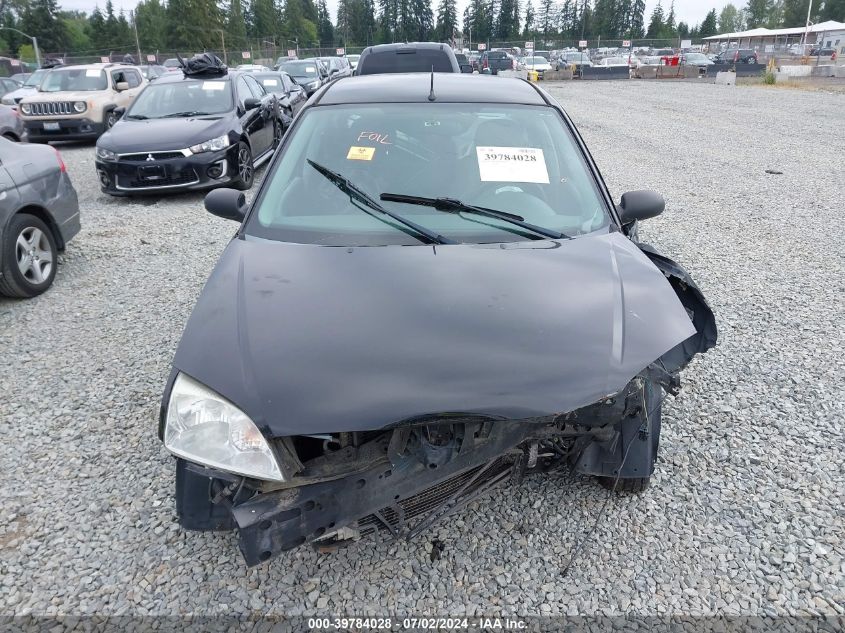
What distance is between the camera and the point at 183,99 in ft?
28.6

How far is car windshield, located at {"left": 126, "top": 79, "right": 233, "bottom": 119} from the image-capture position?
27.8 feet

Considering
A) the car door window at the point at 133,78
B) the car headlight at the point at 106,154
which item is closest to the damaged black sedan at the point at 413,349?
the car headlight at the point at 106,154

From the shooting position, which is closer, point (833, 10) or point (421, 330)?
point (421, 330)

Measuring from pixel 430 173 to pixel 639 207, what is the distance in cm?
113

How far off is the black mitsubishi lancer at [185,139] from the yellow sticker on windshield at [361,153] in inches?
208

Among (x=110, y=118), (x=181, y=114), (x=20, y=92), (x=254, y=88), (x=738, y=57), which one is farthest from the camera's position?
(x=738, y=57)

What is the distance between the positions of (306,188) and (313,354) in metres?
1.33

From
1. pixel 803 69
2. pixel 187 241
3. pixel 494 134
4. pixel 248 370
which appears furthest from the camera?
pixel 803 69

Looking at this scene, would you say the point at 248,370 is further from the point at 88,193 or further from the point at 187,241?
the point at 88,193

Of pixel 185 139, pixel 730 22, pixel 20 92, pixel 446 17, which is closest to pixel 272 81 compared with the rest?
pixel 185 139

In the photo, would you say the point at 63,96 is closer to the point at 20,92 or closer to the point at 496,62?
the point at 20,92

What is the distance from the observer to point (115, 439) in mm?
3123

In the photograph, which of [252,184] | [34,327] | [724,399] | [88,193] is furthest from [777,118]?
[34,327]

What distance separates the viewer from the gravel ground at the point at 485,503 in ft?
7.29
